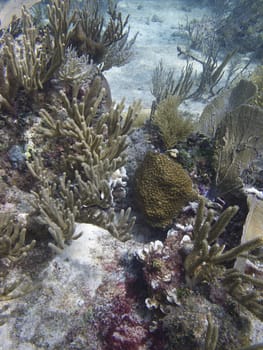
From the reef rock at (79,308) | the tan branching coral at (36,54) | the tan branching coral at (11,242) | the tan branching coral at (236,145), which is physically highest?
the tan branching coral at (36,54)

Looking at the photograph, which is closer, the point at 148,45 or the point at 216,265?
the point at 216,265

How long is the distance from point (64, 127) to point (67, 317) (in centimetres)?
205

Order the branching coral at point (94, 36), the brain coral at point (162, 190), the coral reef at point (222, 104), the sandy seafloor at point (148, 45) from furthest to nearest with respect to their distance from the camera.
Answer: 1. the sandy seafloor at point (148, 45)
2. the branching coral at point (94, 36)
3. the coral reef at point (222, 104)
4. the brain coral at point (162, 190)

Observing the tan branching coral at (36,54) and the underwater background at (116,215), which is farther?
the tan branching coral at (36,54)

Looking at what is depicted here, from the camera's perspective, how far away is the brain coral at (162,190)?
317cm

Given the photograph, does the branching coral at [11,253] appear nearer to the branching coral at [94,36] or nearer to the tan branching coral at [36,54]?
the tan branching coral at [36,54]

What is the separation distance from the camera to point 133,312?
2518mm

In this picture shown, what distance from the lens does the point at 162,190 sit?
3.18 meters

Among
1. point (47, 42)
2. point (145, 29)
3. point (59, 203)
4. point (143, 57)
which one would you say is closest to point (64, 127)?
point (59, 203)

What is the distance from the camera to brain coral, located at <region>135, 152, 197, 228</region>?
317 cm

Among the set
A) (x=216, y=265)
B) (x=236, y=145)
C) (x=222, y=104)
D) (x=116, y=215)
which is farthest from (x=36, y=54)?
(x=216, y=265)

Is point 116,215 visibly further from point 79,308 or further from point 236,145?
point 236,145

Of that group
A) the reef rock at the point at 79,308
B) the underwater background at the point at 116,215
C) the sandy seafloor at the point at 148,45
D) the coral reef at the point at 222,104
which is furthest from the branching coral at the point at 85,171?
the sandy seafloor at the point at 148,45

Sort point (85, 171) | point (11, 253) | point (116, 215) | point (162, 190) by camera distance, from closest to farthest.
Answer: point (11, 253) < point (85, 171) < point (162, 190) < point (116, 215)
